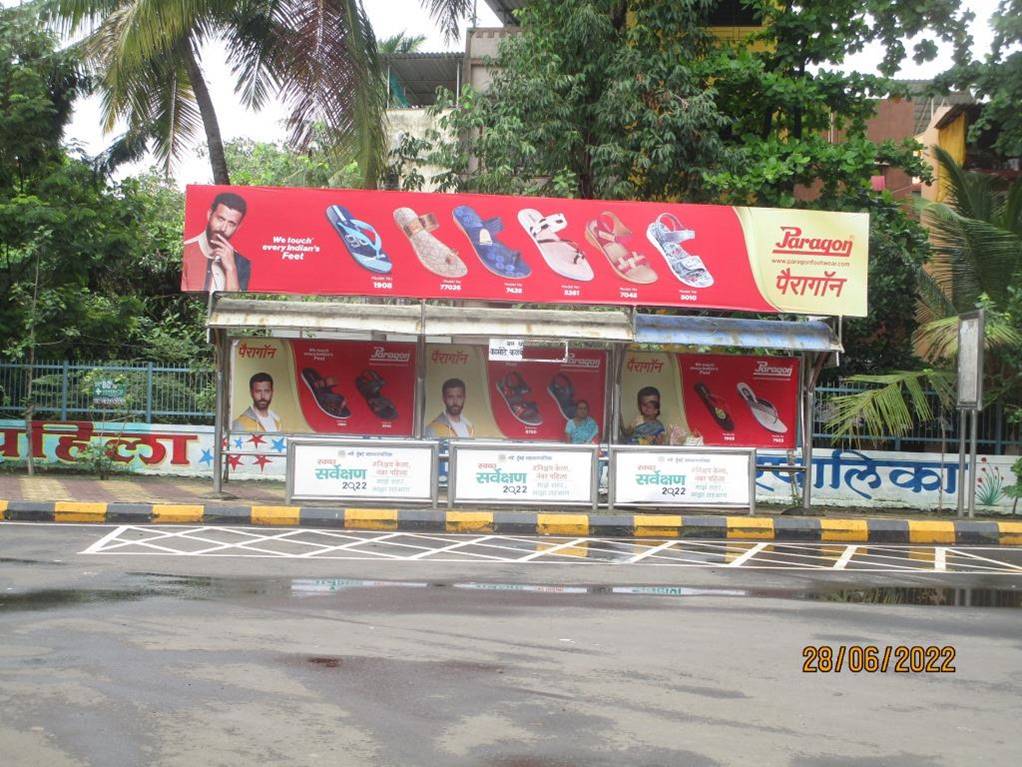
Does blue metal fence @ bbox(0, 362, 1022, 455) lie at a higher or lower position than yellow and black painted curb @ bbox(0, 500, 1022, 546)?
higher

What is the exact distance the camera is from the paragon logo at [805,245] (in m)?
14.9

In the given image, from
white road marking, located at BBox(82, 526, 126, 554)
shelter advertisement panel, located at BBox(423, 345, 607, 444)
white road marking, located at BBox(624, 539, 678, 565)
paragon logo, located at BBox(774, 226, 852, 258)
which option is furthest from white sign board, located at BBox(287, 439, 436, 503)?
paragon logo, located at BBox(774, 226, 852, 258)

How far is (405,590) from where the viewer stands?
9.12 metres

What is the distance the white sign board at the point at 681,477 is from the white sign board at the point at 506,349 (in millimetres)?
1763

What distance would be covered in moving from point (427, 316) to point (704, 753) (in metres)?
9.87

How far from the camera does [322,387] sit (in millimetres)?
15289

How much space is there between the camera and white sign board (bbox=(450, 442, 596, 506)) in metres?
14.3

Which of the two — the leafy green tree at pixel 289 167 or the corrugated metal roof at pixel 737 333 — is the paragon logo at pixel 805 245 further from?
the leafy green tree at pixel 289 167

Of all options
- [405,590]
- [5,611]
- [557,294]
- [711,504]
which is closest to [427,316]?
Answer: [557,294]

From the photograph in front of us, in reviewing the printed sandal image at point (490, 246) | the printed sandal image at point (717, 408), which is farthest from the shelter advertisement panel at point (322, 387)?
the printed sandal image at point (717, 408)

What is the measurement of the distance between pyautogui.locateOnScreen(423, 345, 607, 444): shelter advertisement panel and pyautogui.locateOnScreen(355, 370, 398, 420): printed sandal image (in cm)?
55

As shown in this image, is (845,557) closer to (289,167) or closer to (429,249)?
(429,249)

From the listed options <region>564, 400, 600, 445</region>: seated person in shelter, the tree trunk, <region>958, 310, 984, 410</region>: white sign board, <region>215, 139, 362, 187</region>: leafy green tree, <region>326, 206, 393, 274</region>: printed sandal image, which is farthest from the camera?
<region>215, 139, 362, 187</region>: leafy green tree
